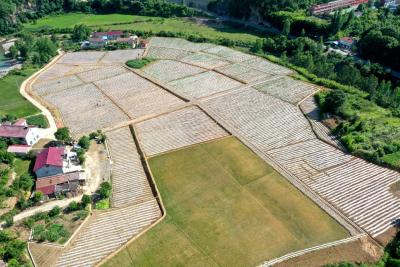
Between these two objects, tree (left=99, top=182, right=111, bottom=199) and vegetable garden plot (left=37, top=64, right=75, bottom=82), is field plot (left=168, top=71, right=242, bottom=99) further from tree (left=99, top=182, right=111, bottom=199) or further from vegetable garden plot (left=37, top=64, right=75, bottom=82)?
tree (left=99, top=182, right=111, bottom=199)

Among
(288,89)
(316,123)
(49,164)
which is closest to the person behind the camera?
(49,164)

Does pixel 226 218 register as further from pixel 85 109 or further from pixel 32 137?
pixel 85 109

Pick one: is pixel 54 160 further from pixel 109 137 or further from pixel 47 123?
pixel 47 123

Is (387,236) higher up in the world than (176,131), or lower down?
lower down

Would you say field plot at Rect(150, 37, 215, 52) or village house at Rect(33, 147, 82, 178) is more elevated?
field plot at Rect(150, 37, 215, 52)

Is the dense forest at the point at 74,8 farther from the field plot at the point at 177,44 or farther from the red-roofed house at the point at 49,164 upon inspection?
the red-roofed house at the point at 49,164

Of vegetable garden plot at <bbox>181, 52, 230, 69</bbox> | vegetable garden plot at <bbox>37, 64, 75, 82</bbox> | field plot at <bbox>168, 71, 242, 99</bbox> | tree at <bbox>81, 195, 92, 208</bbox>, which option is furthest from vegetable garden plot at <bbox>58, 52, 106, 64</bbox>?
tree at <bbox>81, 195, 92, 208</bbox>

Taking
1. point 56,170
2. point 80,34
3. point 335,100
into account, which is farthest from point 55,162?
point 80,34
